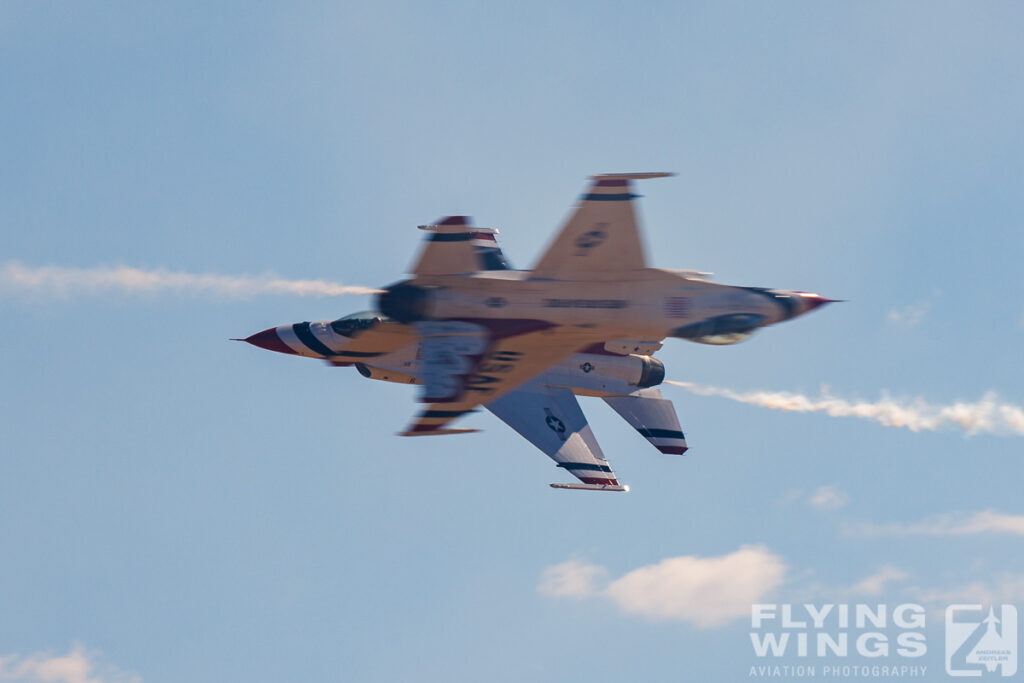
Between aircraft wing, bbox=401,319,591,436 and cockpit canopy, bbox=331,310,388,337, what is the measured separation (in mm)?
7196

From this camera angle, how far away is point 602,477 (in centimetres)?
4122

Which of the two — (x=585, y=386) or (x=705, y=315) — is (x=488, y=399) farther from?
(x=585, y=386)

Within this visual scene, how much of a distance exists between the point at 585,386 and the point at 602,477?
11.7ft

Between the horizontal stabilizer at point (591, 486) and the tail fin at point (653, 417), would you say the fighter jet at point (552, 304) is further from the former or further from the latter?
the tail fin at point (653, 417)

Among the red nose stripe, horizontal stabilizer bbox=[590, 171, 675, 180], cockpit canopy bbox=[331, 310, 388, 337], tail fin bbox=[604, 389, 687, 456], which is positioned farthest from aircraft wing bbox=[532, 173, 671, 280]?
tail fin bbox=[604, 389, 687, 456]

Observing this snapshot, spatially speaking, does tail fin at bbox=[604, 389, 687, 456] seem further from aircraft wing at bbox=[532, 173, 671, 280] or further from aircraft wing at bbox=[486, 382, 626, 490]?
aircraft wing at bbox=[532, 173, 671, 280]

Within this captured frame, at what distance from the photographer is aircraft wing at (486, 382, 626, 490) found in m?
41.4

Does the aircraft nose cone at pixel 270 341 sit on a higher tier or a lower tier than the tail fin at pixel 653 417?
higher

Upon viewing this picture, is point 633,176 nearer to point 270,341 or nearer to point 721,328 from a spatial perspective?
point 721,328

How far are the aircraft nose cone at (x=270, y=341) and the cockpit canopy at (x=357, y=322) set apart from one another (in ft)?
7.32

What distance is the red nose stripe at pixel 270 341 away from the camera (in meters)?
40.2

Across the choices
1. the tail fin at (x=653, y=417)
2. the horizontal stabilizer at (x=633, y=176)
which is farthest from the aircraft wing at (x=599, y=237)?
the tail fin at (x=653, y=417)

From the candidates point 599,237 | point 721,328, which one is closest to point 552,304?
point 599,237

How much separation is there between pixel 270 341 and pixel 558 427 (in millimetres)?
10645
